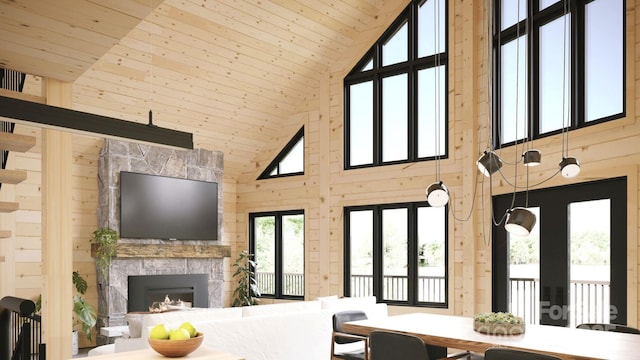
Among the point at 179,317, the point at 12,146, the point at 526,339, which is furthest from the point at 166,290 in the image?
the point at 526,339

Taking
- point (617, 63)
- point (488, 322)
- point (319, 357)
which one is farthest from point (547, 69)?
point (319, 357)

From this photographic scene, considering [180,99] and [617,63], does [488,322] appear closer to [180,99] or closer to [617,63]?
[617,63]

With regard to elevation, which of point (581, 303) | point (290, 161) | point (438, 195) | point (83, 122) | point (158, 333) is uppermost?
point (290, 161)

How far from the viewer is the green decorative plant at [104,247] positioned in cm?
803

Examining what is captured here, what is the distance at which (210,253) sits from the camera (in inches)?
377

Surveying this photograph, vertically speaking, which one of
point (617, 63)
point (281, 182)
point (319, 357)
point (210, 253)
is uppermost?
point (617, 63)

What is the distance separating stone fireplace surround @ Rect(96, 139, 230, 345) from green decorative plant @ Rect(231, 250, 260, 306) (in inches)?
14.2

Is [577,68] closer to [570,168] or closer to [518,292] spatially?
[570,168]

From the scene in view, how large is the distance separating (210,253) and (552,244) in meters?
5.37

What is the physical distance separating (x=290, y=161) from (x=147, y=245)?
285 centimetres

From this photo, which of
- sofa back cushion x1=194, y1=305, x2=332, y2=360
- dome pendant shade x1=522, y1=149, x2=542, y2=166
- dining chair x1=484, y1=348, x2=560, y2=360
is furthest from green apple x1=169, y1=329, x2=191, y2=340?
dome pendant shade x1=522, y1=149, x2=542, y2=166

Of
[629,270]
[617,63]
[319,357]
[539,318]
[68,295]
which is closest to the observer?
[68,295]

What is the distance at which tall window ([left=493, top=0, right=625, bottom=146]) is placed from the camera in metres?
5.69

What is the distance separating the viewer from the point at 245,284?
1002 centimetres
